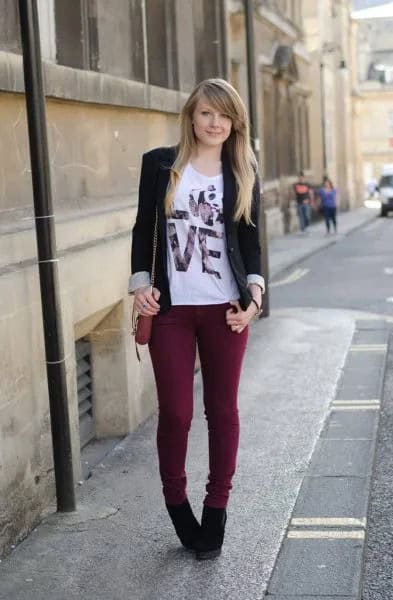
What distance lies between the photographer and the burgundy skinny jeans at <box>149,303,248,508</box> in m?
5.04

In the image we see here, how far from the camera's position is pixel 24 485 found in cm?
571

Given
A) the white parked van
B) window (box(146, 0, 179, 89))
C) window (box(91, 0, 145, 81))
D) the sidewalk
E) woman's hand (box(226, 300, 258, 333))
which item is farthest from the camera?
the white parked van

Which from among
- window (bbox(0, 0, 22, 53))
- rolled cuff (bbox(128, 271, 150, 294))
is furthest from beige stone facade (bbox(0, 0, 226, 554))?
rolled cuff (bbox(128, 271, 150, 294))

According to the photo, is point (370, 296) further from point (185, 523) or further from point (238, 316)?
point (238, 316)

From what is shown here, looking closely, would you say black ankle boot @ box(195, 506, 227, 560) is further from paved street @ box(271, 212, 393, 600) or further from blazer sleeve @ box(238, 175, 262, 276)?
blazer sleeve @ box(238, 175, 262, 276)

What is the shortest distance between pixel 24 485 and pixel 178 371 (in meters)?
1.10

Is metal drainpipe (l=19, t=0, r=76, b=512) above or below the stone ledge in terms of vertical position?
below

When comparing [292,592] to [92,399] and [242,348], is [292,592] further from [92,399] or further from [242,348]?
[92,399]

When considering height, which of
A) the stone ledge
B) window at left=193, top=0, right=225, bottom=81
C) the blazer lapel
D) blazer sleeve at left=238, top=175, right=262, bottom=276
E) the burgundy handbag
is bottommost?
the burgundy handbag

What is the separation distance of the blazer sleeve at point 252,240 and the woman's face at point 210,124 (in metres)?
0.26

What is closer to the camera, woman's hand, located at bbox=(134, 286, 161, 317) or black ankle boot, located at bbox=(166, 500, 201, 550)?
woman's hand, located at bbox=(134, 286, 161, 317)

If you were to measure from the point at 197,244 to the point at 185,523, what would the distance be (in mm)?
1146

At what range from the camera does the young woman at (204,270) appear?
500cm

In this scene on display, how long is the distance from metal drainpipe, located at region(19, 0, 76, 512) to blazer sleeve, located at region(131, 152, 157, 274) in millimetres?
604
